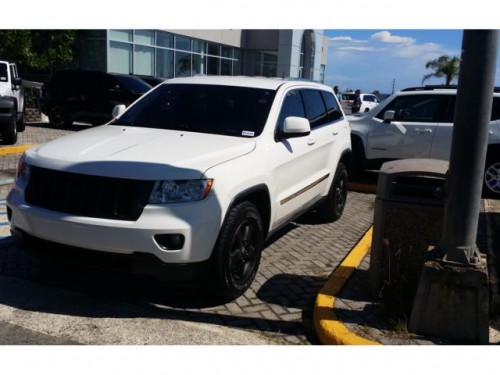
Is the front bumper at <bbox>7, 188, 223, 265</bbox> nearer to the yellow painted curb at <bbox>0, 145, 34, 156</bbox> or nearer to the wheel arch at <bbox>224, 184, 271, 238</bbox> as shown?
the wheel arch at <bbox>224, 184, 271, 238</bbox>

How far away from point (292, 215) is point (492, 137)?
15.9ft

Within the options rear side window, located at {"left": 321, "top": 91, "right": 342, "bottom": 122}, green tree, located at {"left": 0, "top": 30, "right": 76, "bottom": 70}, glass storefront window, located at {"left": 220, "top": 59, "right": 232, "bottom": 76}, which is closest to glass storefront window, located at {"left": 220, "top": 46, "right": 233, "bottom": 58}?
glass storefront window, located at {"left": 220, "top": 59, "right": 232, "bottom": 76}

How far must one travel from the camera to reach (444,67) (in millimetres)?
42094

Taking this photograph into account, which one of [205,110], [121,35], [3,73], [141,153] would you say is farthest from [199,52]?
[141,153]

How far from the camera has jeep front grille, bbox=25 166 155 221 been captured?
3.57 m

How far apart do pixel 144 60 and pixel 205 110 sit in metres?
20.9

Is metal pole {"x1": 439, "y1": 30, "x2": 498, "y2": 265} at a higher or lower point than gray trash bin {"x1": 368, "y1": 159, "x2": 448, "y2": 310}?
higher

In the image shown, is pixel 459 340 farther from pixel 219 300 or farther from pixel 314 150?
pixel 314 150

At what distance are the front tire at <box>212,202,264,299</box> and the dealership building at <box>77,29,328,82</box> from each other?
473 inches

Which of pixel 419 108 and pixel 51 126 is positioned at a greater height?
pixel 419 108

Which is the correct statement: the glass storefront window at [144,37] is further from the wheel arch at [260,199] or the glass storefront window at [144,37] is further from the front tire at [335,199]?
the wheel arch at [260,199]

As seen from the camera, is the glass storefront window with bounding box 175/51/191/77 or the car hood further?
the glass storefront window with bounding box 175/51/191/77

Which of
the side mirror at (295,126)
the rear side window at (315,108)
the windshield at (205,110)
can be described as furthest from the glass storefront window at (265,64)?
the side mirror at (295,126)

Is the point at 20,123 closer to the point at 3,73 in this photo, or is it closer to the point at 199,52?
the point at 3,73
